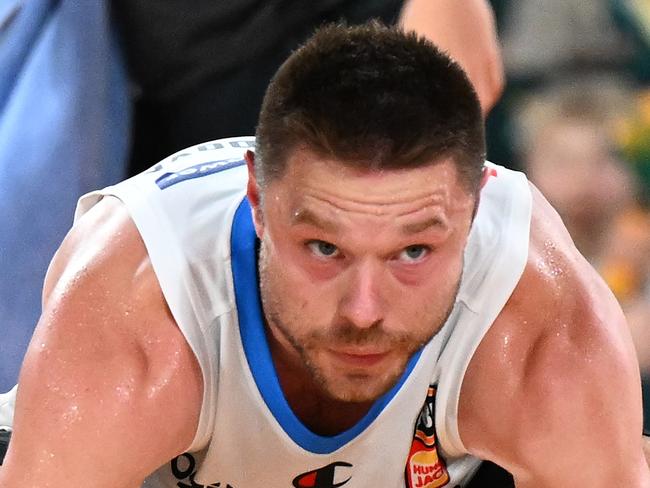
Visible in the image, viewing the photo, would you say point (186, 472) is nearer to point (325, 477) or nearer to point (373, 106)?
point (325, 477)

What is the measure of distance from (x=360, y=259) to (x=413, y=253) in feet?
0.12

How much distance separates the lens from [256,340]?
86cm

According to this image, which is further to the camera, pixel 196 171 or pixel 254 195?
pixel 196 171

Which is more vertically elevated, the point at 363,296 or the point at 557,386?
the point at 363,296

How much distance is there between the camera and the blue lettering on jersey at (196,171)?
2.95ft

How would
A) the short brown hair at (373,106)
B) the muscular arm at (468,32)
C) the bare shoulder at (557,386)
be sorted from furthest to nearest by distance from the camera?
the muscular arm at (468,32)
the bare shoulder at (557,386)
the short brown hair at (373,106)

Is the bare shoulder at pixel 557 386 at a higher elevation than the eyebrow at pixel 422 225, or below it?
below

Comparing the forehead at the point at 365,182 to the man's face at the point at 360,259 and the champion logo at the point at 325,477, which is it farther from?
the champion logo at the point at 325,477

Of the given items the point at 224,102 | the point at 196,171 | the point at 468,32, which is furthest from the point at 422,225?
the point at 224,102

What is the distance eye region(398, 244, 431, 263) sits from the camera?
756 millimetres

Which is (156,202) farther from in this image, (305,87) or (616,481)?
(616,481)

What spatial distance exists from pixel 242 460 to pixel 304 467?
0.05 meters

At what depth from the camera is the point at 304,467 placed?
0.91 metres

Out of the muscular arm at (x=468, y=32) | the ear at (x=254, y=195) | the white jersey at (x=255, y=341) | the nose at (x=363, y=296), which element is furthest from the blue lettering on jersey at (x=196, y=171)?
the muscular arm at (x=468, y=32)
